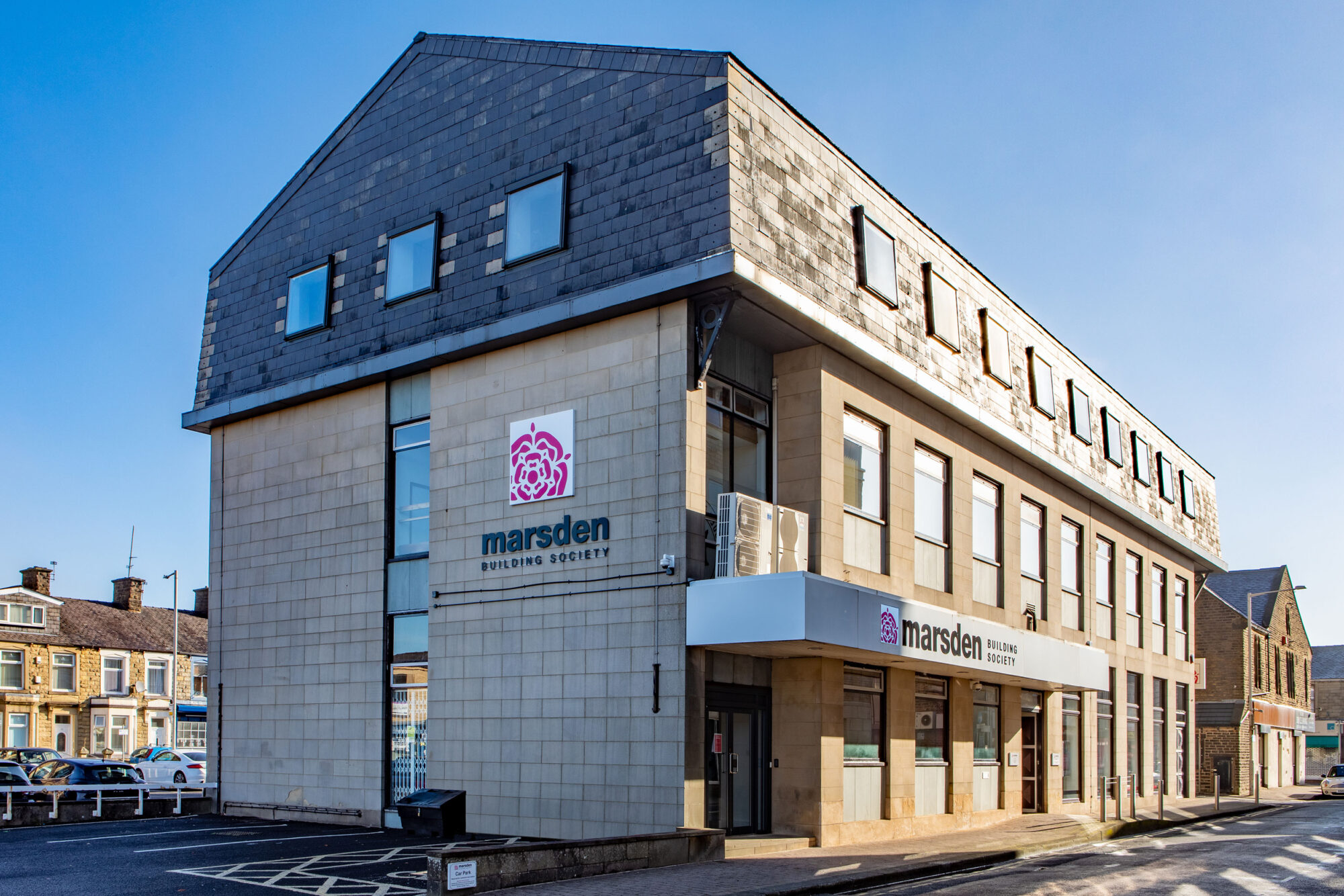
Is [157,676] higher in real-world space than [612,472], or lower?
lower

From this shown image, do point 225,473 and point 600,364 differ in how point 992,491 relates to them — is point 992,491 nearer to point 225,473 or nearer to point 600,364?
point 600,364

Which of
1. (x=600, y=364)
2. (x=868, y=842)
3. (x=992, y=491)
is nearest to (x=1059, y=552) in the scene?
(x=992, y=491)

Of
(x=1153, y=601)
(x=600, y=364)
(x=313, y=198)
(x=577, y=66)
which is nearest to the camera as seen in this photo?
(x=600, y=364)

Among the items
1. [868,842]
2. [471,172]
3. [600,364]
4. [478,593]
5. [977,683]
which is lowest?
[868,842]

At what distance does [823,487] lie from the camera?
17.7 m

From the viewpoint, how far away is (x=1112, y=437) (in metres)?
30.3

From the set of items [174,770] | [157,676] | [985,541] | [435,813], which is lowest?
[174,770]

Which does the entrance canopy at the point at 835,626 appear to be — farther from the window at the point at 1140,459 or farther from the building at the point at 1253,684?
the building at the point at 1253,684

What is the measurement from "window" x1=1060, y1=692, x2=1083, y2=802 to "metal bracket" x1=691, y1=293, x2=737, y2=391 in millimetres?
14947

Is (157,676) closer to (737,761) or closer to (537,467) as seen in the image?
(537,467)

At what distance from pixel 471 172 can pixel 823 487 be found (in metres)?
8.13

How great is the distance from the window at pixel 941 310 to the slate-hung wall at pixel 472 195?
21.7 feet

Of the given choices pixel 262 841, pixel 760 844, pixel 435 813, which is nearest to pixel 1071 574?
pixel 760 844

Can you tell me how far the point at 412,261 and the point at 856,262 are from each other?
7773 millimetres
